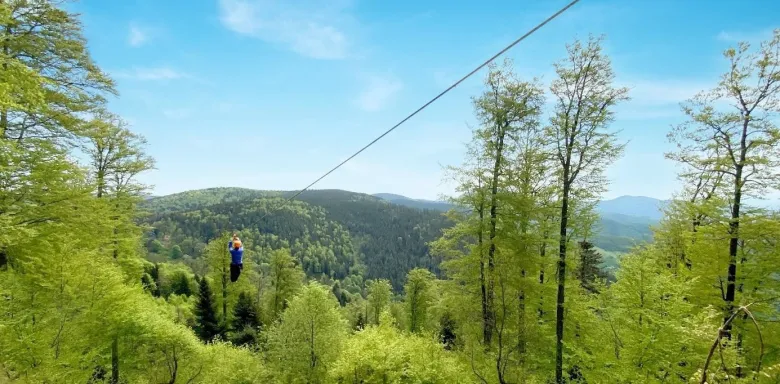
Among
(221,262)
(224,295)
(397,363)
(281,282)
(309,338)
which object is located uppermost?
(221,262)

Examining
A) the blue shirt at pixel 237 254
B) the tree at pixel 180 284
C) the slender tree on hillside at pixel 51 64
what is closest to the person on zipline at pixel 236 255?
the blue shirt at pixel 237 254

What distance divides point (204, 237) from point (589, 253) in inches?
6738

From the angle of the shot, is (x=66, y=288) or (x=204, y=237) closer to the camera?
(x=66, y=288)

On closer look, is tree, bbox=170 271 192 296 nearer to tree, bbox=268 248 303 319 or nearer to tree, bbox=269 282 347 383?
tree, bbox=268 248 303 319

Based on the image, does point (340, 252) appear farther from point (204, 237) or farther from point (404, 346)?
point (404, 346)

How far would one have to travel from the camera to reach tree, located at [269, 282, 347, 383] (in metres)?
21.1

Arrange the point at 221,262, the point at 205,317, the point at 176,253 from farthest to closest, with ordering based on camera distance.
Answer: the point at 176,253 → the point at 205,317 → the point at 221,262

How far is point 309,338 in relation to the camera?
21688 mm

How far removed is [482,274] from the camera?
55.6 feet

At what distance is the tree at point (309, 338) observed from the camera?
21.1 metres

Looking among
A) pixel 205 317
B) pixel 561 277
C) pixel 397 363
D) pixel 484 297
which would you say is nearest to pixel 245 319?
pixel 205 317

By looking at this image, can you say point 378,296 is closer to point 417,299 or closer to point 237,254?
point 417,299

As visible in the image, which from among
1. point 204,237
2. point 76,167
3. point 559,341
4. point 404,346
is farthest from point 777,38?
point 204,237

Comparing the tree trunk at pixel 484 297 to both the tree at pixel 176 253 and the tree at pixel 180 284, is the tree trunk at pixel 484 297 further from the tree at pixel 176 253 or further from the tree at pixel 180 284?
the tree at pixel 176 253
